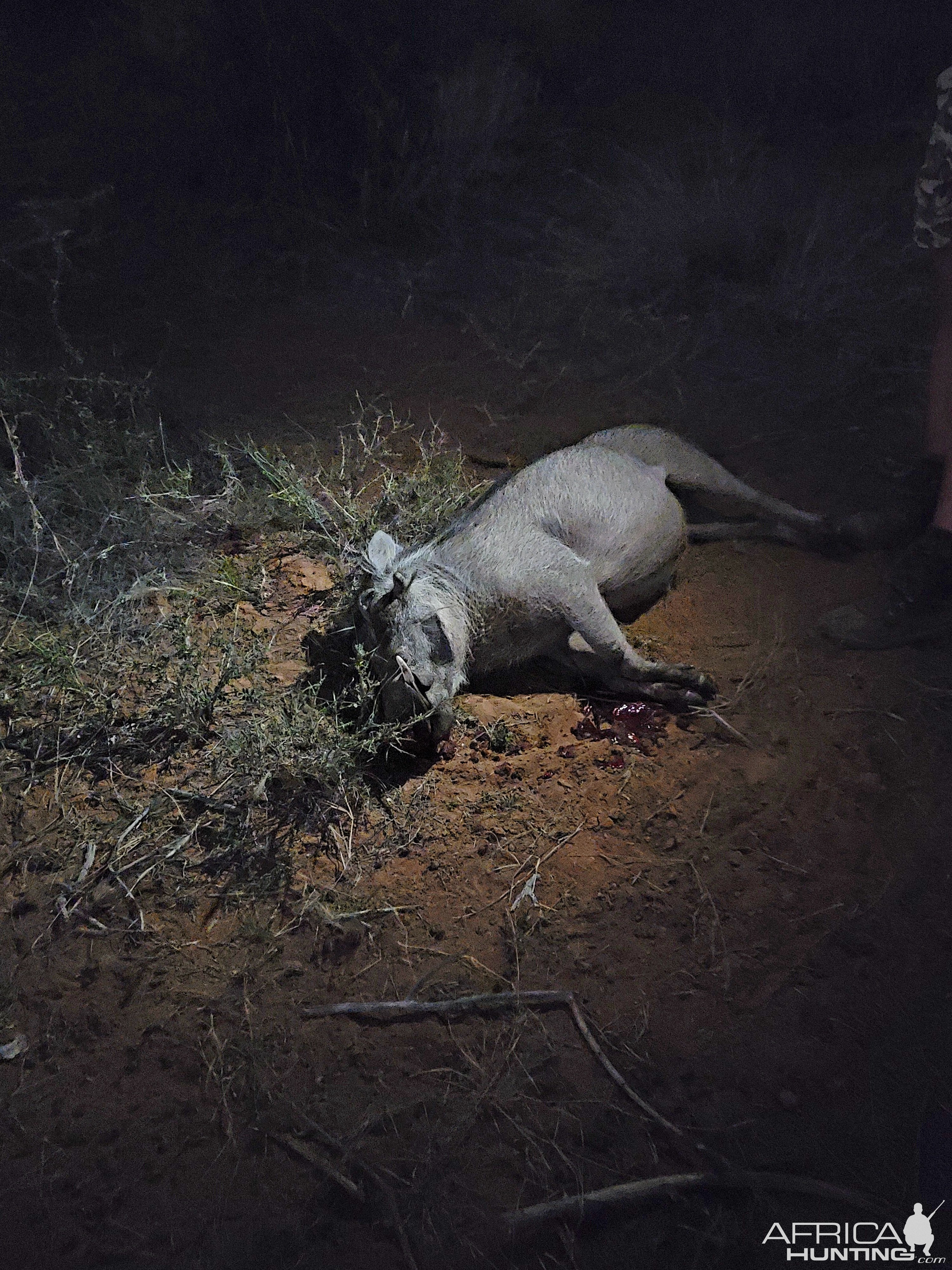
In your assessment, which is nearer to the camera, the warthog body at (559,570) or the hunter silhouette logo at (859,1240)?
the hunter silhouette logo at (859,1240)

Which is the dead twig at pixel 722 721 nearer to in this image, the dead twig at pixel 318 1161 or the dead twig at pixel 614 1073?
the dead twig at pixel 614 1073

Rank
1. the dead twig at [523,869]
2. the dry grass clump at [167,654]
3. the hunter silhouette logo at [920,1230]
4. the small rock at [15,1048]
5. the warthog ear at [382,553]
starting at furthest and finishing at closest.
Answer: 1. the warthog ear at [382,553]
2. the dry grass clump at [167,654]
3. the dead twig at [523,869]
4. the small rock at [15,1048]
5. the hunter silhouette logo at [920,1230]

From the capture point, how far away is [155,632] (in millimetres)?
3332

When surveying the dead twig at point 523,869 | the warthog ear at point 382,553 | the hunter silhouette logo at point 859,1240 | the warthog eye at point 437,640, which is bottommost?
the dead twig at point 523,869

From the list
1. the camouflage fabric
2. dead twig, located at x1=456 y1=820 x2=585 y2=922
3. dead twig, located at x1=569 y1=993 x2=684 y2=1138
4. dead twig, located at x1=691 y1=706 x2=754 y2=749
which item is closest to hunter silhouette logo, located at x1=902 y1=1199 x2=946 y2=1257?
dead twig, located at x1=569 y1=993 x2=684 y2=1138

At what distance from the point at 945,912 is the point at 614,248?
3711 mm

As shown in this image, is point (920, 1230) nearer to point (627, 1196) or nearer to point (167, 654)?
point (627, 1196)

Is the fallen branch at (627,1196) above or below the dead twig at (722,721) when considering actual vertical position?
below

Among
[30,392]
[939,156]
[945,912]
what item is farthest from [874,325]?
[30,392]

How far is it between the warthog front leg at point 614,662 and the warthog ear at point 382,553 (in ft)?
2.13

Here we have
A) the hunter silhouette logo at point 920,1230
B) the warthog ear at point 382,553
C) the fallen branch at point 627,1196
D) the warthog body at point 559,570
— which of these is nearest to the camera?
the hunter silhouette logo at point 920,1230

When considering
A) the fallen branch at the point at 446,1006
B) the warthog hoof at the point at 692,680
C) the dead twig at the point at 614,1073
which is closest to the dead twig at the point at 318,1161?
the fallen branch at the point at 446,1006

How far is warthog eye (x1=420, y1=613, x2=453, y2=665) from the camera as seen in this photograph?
298cm

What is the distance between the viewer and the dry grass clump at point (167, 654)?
2721 millimetres
